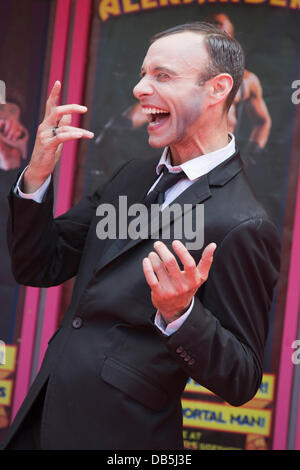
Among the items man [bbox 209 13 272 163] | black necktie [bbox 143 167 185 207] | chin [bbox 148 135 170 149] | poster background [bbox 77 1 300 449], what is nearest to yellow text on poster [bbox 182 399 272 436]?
poster background [bbox 77 1 300 449]

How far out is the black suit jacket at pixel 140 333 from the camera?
1661mm

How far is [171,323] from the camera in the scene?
59.0 inches

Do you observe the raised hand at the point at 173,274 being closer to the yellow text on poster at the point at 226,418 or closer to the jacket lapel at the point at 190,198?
the jacket lapel at the point at 190,198

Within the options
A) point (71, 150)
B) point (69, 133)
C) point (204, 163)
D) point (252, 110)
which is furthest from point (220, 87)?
point (71, 150)

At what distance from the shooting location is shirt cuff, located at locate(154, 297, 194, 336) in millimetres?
1483

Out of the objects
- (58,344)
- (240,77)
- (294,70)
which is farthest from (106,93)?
(58,344)

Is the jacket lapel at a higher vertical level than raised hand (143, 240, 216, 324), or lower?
higher

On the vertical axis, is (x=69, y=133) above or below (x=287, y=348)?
above

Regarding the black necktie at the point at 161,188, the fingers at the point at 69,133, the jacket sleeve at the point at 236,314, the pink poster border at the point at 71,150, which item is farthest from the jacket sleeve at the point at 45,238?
the pink poster border at the point at 71,150

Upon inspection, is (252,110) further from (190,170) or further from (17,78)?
(190,170)

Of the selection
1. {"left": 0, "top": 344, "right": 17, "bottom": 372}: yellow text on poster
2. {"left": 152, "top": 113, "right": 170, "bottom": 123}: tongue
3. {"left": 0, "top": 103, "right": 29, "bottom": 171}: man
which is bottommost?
{"left": 0, "top": 344, "right": 17, "bottom": 372}: yellow text on poster

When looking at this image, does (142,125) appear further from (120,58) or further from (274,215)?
(274,215)

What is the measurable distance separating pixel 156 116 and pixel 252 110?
1.43 metres

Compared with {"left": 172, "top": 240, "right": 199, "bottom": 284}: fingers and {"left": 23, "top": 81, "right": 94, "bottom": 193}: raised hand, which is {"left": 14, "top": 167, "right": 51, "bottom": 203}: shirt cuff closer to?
{"left": 23, "top": 81, "right": 94, "bottom": 193}: raised hand
